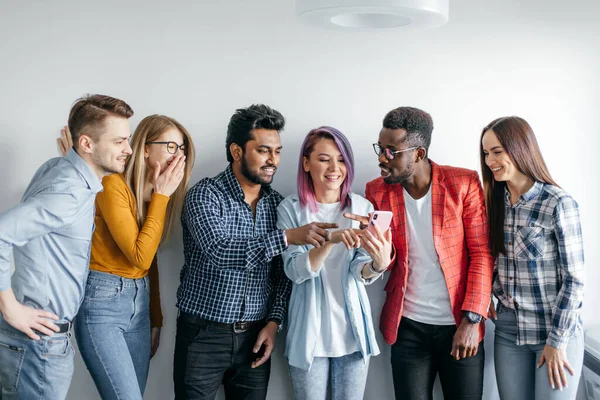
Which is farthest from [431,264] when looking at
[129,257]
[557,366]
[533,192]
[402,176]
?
[129,257]

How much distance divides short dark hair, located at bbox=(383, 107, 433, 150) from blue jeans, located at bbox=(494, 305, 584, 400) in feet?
2.52

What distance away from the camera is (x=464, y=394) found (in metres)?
2.66

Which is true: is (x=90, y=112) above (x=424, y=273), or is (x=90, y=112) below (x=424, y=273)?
above

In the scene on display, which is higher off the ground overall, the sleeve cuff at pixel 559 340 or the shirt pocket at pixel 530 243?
the shirt pocket at pixel 530 243

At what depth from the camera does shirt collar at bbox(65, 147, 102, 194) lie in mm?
2209

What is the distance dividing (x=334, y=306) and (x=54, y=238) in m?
1.12

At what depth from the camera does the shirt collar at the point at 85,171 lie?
221 centimetres

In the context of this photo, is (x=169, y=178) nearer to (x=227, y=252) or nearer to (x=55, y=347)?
(x=227, y=252)

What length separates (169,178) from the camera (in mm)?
2582

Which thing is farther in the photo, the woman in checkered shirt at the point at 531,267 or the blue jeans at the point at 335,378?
the blue jeans at the point at 335,378

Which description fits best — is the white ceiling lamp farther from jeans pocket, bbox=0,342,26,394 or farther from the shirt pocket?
jeans pocket, bbox=0,342,26,394

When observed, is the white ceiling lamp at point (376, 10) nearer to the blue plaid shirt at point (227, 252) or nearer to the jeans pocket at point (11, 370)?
the blue plaid shirt at point (227, 252)

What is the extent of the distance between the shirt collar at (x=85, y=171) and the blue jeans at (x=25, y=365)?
1.73 feet

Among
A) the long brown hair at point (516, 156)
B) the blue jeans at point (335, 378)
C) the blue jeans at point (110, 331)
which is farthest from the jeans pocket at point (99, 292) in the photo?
the long brown hair at point (516, 156)
